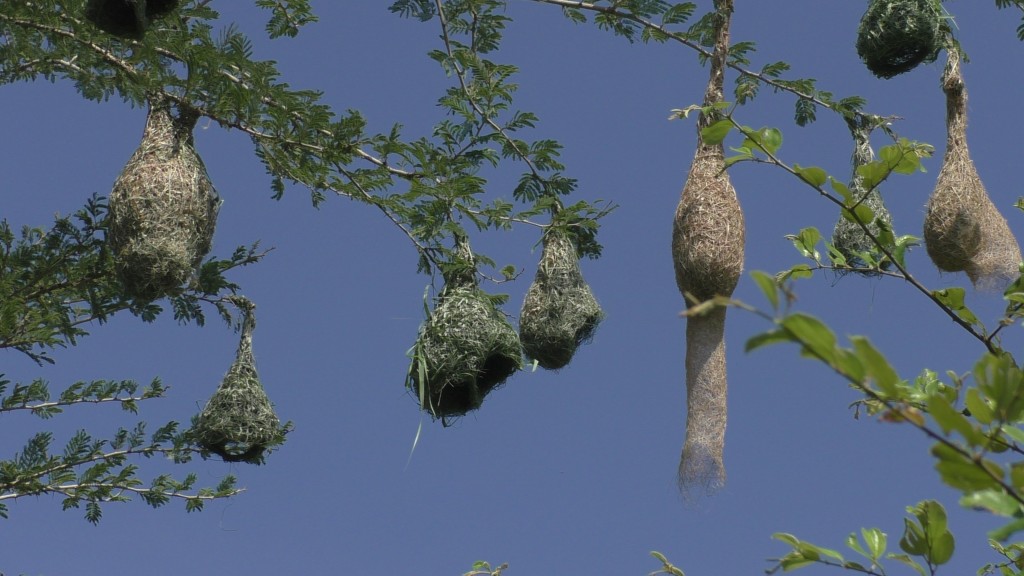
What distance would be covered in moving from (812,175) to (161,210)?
2.51 m

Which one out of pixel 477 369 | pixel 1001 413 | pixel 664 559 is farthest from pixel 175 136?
pixel 1001 413

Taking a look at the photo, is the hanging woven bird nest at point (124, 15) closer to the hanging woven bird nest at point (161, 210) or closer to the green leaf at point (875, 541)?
the hanging woven bird nest at point (161, 210)

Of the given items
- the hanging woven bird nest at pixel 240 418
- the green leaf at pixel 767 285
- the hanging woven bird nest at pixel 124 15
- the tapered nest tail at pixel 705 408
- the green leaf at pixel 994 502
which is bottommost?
the green leaf at pixel 994 502

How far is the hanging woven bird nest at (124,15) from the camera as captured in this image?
153 inches

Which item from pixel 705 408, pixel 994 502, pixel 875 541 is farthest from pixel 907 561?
pixel 705 408

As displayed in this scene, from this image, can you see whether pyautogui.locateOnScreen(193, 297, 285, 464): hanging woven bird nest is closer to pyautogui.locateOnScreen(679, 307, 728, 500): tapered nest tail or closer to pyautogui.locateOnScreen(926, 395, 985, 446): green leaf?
pyautogui.locateOnScreen(679, 307, 728, 500): tapered nest tail

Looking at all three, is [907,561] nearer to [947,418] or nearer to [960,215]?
[947,418]

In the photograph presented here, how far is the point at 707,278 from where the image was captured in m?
3.98

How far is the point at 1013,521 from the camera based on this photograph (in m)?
1.26

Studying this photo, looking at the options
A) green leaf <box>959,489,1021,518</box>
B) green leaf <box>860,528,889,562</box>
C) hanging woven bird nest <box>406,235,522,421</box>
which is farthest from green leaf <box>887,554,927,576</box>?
hanging woven bird nest <box>406,235,522,421</box>

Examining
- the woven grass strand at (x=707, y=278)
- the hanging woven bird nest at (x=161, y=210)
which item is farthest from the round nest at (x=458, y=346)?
the hanging woven bird nest at (x=161, y=210)

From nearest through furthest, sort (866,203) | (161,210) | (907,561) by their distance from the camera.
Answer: (907,561) → (161,210) → (866,203)

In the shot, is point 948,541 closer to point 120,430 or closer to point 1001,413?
point 1001,413

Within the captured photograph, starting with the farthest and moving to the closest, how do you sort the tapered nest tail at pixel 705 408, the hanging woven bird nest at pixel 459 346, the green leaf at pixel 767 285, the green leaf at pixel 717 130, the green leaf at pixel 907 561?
the hanging woven bird nest at pixel 459 346 < the tapered nest tail at pixel 705 408 < the green leaf at pixel 717 130 < the green leaf at pixel 907 561 < the green leaf at pixel 767 285
